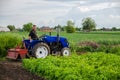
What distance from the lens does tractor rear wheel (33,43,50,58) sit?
16.4 metres

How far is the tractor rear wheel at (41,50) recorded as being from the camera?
53.7ft

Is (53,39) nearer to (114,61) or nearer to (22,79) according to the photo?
(114,61)

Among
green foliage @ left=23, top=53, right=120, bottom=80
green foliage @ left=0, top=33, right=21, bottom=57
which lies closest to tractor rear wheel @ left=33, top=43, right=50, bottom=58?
green foliage @ left=0, top=33, right=21, bottom=57

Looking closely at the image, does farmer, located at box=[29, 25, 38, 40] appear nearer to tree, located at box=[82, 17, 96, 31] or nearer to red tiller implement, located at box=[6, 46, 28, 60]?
red tiller implement, located at box=[6, 46, 28, 60]

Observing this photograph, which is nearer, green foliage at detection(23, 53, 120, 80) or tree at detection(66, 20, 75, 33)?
green foliage at detection(23, 53, 120, 80)

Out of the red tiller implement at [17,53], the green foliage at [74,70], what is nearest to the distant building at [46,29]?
the red tiller implement at [17,53]

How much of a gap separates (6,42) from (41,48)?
8.63 feet

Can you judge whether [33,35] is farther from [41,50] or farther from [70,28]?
[70,28]

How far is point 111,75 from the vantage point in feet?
30.8

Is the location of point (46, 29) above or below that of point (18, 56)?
above

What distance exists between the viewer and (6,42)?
60.3 ft

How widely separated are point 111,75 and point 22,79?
2.69 m

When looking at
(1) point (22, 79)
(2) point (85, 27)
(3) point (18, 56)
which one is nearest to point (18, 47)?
(3) point (18, 56)

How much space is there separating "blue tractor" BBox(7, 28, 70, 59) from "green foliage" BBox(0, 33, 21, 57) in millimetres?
1264
